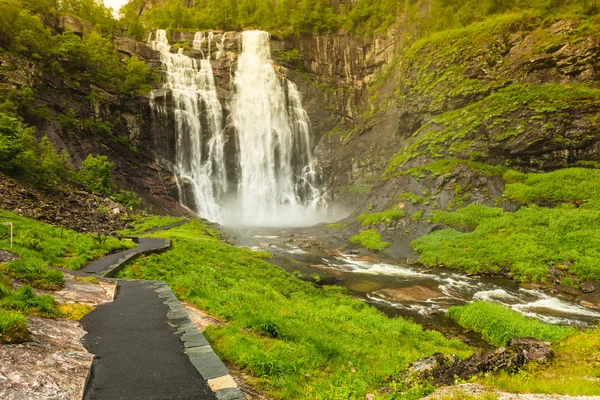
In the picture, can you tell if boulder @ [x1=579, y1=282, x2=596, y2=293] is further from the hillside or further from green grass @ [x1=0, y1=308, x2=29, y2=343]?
green grass @ [x1=0, y1=308, x2=29, y2=343]

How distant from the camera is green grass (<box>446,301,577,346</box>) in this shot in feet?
39.5

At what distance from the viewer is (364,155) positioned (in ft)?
172

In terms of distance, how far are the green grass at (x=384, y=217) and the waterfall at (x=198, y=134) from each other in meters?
28.2

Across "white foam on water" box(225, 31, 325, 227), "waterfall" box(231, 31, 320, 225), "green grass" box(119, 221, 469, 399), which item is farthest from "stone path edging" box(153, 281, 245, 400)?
"waterfall" box(231, 31, 320, 225)

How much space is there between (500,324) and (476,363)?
8890 millimetres

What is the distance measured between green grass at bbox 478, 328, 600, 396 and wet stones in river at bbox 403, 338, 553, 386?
0.19 m

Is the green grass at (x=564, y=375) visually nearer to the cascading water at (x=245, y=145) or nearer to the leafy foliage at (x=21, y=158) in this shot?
the leafy foliage at (x=21, y=158)

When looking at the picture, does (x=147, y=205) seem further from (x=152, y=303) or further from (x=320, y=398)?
(x=320, y=398)

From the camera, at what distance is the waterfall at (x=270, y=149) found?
5566cm

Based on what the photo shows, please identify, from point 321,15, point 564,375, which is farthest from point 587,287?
point 321,15

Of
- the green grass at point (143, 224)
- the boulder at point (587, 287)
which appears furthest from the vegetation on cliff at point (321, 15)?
the green grass at point (143, 224)

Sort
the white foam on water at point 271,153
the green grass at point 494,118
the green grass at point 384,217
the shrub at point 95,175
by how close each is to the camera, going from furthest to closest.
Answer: the white foam on water at point 271,153, the shrub at point 95,175, the green grass at point 384,217, the green grass at point 494,118

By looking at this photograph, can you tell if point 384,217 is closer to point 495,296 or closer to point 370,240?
point 370,240

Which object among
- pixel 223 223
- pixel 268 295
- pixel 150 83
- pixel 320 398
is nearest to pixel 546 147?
pixel 268 295
